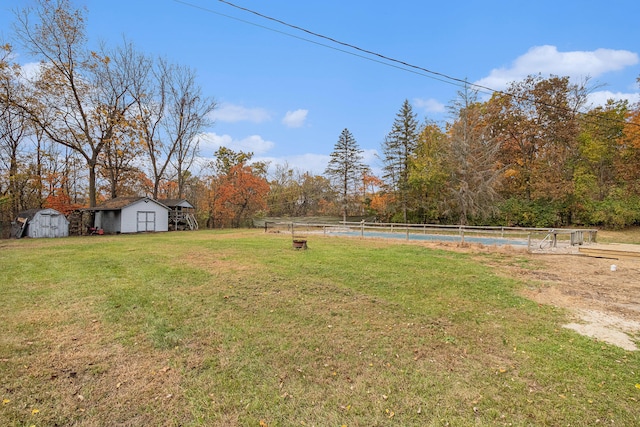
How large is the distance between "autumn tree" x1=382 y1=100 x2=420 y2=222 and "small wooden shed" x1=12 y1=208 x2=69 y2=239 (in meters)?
25.5

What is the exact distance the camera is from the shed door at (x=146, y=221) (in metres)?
22.7

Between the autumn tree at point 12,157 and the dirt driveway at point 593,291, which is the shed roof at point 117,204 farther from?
the dirt driveway at point 593,291

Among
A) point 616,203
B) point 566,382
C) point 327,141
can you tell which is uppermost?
point 327,141

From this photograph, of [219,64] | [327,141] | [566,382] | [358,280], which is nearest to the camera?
[566,382]

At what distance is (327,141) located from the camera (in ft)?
112

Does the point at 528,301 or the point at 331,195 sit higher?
the point at 331,195

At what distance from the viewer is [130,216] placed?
22.2 meters

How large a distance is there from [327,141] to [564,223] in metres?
22.1

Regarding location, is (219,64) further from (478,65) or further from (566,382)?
(566,382)

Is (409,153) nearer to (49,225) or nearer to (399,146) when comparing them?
(399,146)

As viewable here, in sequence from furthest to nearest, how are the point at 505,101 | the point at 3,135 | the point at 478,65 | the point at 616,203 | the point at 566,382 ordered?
the point at 505,101 < the point at 3,135 < the point at 616,203 < the point at 478,65 < the point at 566,382

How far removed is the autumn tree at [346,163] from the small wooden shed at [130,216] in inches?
666

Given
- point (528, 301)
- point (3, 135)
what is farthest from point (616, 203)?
point (3, 135)

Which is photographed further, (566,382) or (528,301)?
(528,301)
